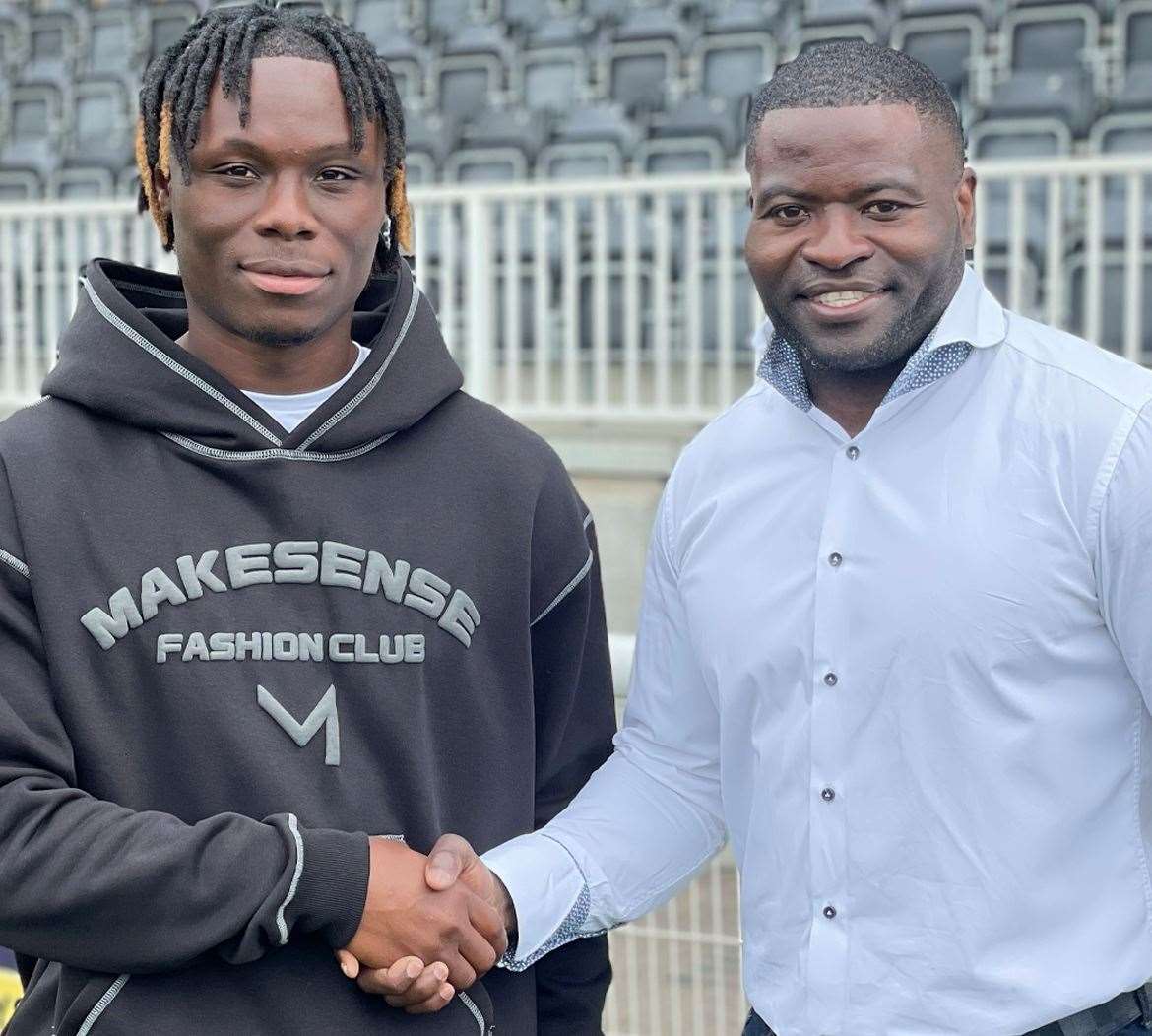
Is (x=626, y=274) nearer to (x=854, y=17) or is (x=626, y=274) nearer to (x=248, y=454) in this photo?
(x=854, y=17)

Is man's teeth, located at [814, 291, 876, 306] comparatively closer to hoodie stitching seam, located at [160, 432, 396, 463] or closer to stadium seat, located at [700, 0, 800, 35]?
hoodie stitching seam, located at [160, 432, 396, 463]

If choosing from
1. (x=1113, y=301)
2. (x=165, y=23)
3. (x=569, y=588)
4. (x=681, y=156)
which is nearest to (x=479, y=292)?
(x=681, y=156)

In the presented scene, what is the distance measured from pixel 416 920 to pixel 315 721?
0.83 feet

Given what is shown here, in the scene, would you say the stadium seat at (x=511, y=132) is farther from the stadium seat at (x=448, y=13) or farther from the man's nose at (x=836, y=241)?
the man's nose at (x=836, y=241)

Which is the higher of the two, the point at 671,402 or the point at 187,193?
the point at 187,193

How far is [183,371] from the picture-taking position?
191 centimetres

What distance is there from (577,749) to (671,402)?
5.30 meters

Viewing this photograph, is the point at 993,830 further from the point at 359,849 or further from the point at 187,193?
the point at 187,193

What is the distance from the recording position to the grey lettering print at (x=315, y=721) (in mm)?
1824

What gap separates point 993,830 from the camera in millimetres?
1754

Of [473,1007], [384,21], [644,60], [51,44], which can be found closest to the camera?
[473,1007]

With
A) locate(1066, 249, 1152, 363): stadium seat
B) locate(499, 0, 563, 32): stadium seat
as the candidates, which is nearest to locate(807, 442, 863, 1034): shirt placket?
locate(1066, 249, 1152, 363): stadium seat

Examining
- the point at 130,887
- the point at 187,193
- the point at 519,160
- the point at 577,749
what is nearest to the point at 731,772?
the point at 577,749

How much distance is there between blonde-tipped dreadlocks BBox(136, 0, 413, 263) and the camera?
1886 mm
